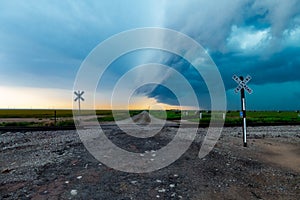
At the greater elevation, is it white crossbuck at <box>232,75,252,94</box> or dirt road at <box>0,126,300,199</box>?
white crossbuck at <box>232,75,252,94</box>

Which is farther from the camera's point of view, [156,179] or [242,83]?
[242,83]

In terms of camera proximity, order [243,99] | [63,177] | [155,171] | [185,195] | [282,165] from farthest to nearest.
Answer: [243,99] < [282,165] < [155,171] < [63,177] < [185,195]

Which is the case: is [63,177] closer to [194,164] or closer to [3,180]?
[3,180]

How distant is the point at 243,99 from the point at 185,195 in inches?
378

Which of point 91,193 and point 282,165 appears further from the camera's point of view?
point 282,165

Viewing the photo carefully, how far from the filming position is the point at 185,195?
6648mm

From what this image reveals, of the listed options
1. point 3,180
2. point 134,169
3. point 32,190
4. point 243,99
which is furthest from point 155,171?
point 243,99

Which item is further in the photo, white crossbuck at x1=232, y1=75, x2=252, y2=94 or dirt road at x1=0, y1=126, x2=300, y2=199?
white crossbuck at x1=232, y1=75, x2=252, y2=94

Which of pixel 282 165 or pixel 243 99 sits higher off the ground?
pixel 243 99

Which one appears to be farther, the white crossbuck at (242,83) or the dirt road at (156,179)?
the white crossbuck at (242,83)

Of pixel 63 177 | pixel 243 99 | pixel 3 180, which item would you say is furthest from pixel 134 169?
pixel 243 99

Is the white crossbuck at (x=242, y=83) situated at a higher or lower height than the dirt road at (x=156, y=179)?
higher

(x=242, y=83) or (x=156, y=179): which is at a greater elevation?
(x=242, y=83)

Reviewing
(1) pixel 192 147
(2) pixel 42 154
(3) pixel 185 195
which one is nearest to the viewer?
(3) pixel 185 195
